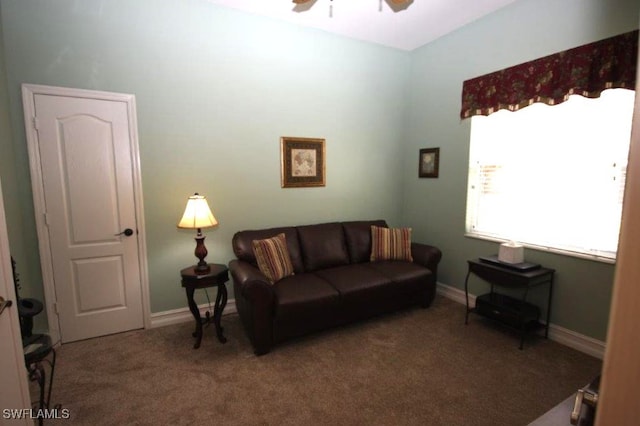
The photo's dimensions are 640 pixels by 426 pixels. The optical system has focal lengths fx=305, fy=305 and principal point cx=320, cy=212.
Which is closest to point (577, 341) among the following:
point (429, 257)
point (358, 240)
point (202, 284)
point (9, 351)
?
point (429, 257)

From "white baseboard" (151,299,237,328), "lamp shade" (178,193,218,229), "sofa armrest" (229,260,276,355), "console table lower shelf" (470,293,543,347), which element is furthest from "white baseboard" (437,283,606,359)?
"white baseboard" (151,299,237,328)

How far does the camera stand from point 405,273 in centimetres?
314

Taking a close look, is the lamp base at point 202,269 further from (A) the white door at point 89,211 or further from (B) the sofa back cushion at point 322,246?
(B) the sofa back cushion at point 322,246

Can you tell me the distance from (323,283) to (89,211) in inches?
84.7

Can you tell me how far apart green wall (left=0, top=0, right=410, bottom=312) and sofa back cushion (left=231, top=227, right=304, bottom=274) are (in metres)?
0.19

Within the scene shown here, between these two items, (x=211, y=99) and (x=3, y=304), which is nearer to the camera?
(x=3, y=304)

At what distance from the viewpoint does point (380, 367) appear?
92.0 inches

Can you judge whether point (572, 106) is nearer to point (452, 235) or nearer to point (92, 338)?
point (452, 235)

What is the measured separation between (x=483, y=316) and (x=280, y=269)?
6.52 ft

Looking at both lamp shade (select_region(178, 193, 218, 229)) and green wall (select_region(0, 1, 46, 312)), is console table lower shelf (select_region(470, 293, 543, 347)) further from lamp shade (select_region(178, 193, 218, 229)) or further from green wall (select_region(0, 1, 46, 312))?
green wall (select_region(0, 1, 46, 312))

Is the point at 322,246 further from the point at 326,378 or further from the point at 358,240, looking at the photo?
the point at 326,378

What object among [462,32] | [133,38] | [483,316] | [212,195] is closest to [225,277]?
[212,195]

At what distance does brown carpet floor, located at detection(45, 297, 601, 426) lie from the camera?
1883 millimetres

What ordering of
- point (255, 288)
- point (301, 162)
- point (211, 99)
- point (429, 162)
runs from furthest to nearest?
1. point (429, 162)
2. point (301, 162)
3. point (211, 99)
4. point (255, 288)
